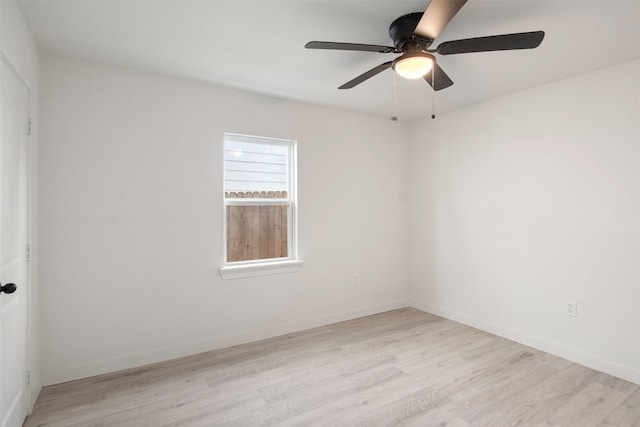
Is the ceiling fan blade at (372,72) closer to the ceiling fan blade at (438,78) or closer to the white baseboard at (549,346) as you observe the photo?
the ceiling fan blade at (438,78)

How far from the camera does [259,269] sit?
10.9 ft

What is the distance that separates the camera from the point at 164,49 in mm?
2373

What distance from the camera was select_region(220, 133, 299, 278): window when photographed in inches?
129

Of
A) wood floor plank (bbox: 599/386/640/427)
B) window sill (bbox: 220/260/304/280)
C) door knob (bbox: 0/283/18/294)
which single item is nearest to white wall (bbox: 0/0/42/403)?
door knob (bbox: 0/283/18/294)

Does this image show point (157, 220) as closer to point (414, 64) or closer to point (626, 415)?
point (414, 64)

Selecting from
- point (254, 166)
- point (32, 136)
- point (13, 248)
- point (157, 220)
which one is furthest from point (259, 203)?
point (13, 248)

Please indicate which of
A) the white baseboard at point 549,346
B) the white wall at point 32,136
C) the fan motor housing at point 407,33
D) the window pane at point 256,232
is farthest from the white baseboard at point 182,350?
the fan motor housing at point 407,33

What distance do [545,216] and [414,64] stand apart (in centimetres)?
212

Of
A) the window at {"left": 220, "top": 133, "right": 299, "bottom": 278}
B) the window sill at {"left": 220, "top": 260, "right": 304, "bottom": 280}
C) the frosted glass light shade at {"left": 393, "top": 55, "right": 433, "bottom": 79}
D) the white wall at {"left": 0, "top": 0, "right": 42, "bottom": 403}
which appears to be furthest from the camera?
the window at {"left": 220, "top": 133, "right": 299, "bottom": 278}

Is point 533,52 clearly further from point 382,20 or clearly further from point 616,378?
point 616,378

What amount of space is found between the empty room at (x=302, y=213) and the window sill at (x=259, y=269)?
2 cm

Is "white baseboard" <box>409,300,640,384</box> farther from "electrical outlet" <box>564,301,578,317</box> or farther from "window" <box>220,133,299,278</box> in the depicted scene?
"window" <box>220,133,299,278</box>

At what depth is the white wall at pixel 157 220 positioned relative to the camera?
8.19ft

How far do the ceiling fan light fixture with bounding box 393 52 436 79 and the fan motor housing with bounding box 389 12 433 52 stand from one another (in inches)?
2.3
